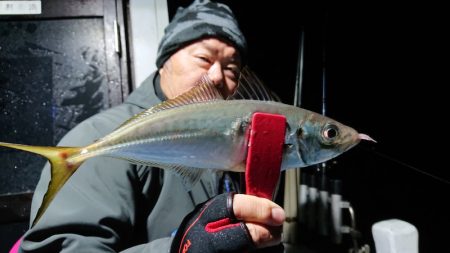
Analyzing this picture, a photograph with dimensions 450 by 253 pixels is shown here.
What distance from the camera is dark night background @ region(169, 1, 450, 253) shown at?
464 cm

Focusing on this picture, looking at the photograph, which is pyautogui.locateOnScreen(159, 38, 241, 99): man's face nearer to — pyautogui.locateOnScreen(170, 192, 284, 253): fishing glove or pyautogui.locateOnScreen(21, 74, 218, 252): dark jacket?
pyautogui.locateOnScreen(21, 74, 218, 252): dark jacket

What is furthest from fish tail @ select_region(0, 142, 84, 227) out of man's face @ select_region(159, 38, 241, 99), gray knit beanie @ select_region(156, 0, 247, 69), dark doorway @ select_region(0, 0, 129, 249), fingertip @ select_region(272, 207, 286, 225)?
dark doorway @ select_region(0, 0, 129, 249)

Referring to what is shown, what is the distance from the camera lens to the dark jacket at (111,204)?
1.00 meters

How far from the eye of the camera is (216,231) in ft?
2.79

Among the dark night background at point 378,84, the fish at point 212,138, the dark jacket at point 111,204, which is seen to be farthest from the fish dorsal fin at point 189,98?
the dark night background at point 378,84

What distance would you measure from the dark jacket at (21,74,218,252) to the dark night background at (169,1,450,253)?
314 centimetres

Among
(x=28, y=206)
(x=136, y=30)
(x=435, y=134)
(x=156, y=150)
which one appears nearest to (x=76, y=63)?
(x=136, y=30)

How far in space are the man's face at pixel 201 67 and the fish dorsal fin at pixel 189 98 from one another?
0.61 metres

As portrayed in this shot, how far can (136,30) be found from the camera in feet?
7.23

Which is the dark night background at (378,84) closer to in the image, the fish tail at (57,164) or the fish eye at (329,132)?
the fish eye at (329,132)

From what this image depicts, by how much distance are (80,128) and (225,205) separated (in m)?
0.81

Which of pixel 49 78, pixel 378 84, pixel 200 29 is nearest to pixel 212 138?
pixel 200 29

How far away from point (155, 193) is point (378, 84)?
290 inches

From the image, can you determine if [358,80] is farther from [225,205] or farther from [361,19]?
[225,205]
